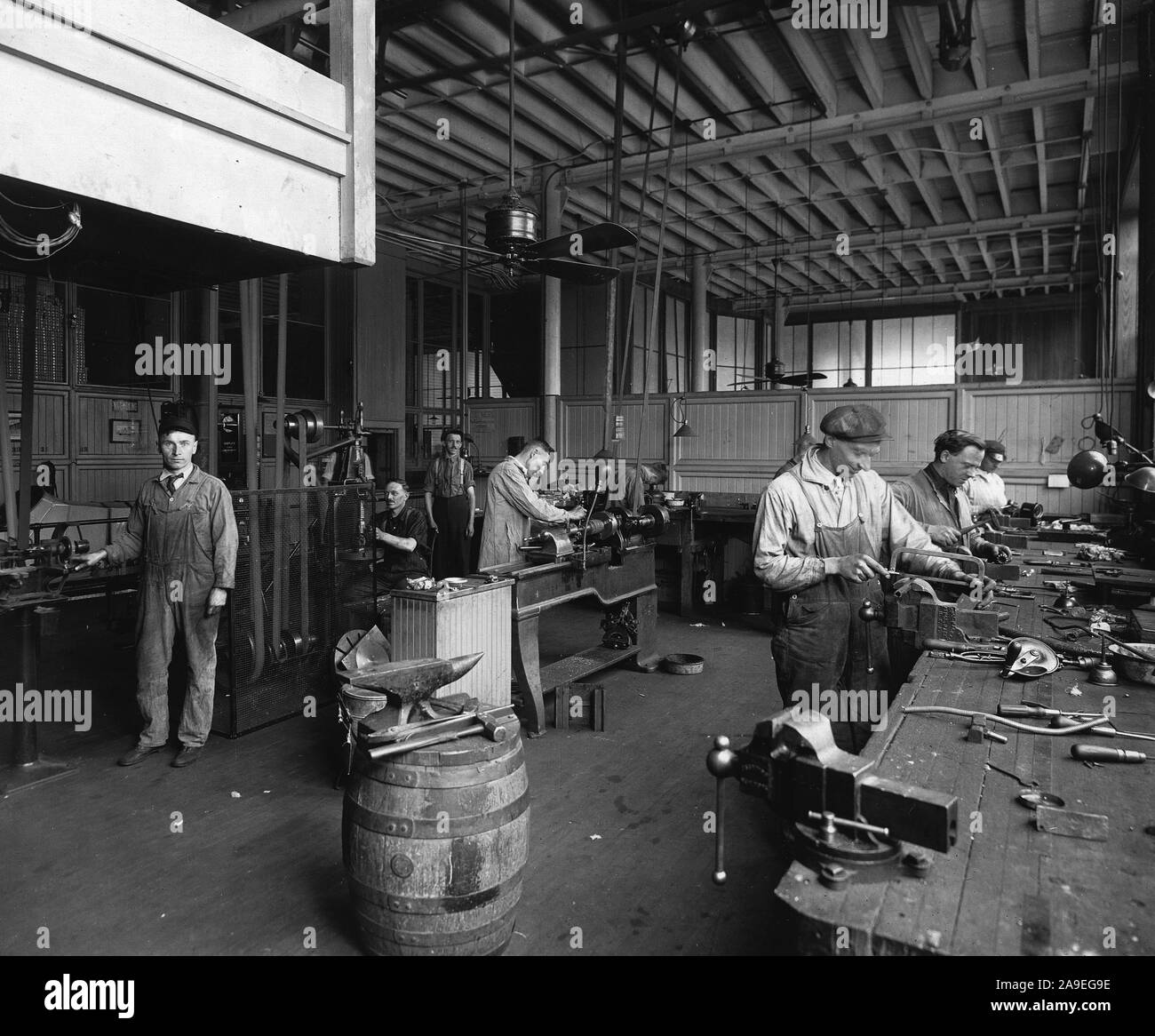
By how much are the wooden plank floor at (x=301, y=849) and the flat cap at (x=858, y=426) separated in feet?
5.42

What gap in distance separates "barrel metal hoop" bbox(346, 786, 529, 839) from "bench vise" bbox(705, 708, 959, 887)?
876 mm

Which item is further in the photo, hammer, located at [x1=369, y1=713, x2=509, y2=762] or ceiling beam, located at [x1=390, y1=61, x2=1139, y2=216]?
ceiling beam, located at [x1=390, y1=61, x2=1139, y2=216]

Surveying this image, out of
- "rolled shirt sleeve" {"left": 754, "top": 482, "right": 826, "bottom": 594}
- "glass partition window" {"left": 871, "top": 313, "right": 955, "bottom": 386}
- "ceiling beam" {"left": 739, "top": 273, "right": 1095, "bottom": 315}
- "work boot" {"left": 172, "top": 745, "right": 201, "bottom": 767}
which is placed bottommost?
"work boot" {"left": 172, "top": 745, "right": 201, "bottom": 767}

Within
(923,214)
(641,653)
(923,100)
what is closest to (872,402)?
(923,100)

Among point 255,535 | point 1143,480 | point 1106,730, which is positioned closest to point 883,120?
point 1143,480

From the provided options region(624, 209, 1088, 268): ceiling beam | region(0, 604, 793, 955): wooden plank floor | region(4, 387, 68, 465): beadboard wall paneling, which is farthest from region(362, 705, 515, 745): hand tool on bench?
region(624, 209, 1088, 268): ceiling beam

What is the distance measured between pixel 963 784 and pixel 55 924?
279 centimetres

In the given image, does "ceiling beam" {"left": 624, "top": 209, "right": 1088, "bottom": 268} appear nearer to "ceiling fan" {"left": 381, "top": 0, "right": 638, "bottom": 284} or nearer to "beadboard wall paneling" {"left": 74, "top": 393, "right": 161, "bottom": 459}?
"beadboard wall paneling" {"left": 74, "top": 393, "right": 161, "bottom": 459}

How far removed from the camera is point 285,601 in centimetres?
477

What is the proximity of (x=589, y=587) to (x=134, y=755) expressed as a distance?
103 inches

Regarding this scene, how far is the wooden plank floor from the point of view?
103 inches

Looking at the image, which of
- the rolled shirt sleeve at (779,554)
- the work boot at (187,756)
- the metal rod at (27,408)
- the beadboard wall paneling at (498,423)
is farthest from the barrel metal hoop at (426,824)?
the beadboard wall paneling at (498,423)

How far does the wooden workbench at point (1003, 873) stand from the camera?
4.28ft

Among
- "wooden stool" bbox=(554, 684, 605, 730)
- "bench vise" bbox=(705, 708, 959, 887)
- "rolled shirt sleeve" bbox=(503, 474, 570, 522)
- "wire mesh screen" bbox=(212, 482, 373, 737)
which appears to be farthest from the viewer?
"rolled shirt sleeve" bbox=(503, 474, 570, 522)
